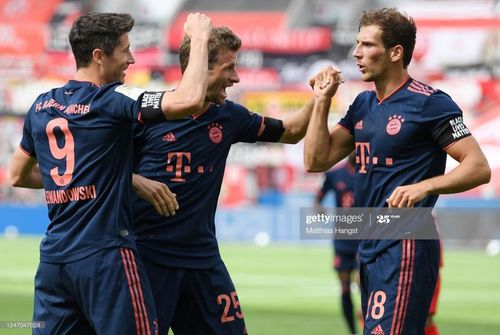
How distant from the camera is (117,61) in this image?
5.80 m

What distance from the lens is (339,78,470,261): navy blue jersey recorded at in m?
6.08

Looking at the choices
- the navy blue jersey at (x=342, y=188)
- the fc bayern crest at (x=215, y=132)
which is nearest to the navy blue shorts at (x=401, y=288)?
the fc bayern crest at (x=215, y=132)

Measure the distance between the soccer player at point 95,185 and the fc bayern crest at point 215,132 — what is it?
3.20 feet

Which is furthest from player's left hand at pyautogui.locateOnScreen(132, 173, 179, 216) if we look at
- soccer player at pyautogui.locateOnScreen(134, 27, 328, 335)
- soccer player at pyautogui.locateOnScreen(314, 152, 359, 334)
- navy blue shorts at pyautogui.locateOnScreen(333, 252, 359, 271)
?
navy blue shorts at pyautogui.locateOnScreen(333, 252, 359, 271)

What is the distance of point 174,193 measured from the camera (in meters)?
6.45

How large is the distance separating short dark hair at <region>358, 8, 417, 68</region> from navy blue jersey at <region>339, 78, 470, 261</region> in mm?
247

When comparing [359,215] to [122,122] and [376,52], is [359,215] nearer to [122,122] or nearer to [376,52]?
[376,52]

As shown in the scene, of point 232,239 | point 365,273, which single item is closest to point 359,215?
point 365,273

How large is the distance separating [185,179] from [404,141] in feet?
4.42

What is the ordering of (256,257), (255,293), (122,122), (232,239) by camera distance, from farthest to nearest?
(232,239) → (256,257) → (255,293) → (122,122)

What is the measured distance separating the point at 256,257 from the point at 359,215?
15829 millimetres

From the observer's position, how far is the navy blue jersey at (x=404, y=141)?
6.08m

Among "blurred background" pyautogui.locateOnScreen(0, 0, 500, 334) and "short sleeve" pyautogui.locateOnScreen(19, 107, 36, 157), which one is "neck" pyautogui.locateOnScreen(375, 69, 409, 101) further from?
"blurred background" pyautogui.locateOnScreen(0, 0, 500, 334)

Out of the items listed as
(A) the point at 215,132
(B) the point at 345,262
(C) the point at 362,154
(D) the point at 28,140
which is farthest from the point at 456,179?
(B) the point at 345,262
